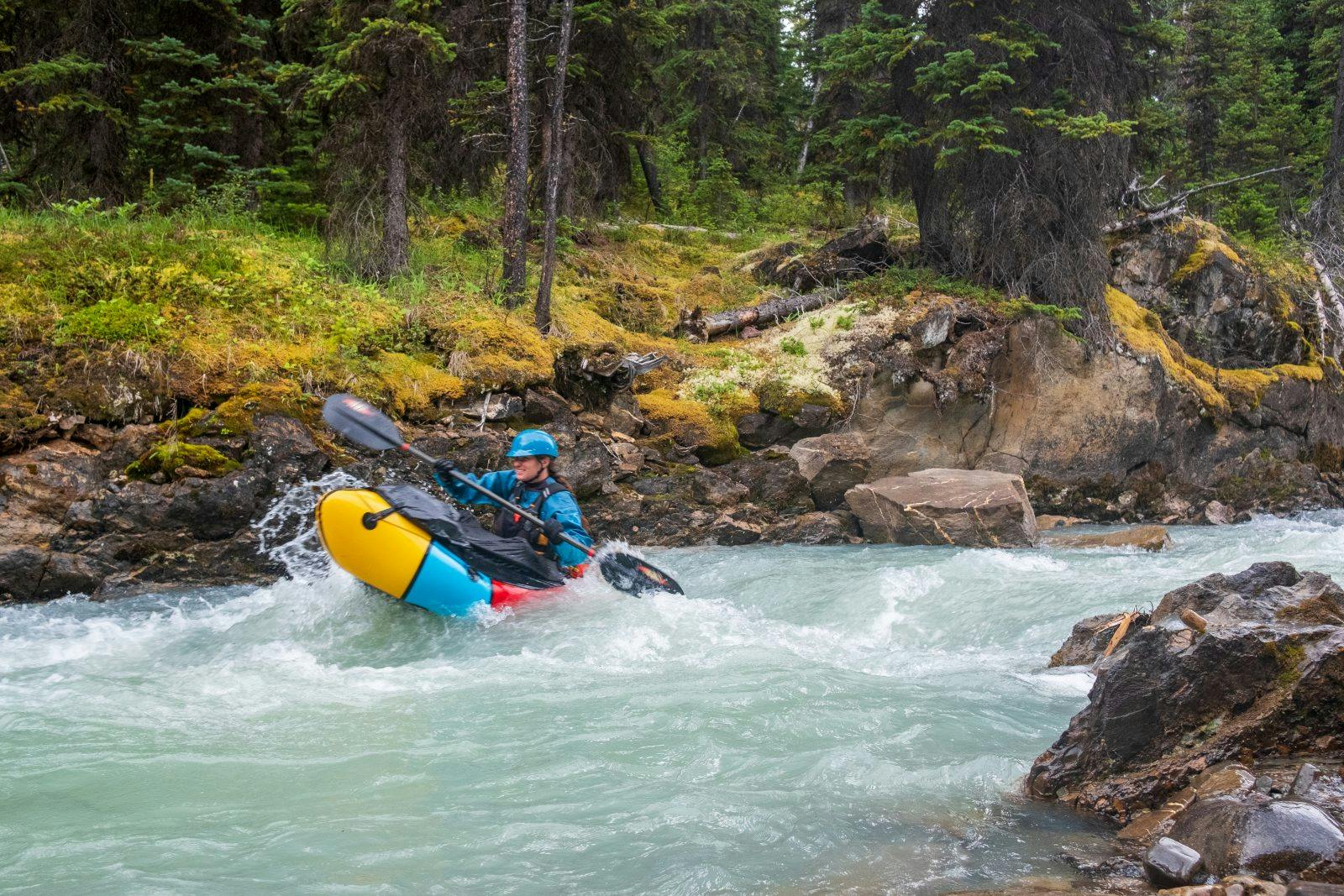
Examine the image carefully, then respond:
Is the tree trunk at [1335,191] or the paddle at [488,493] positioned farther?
the tree trunk at [1335,191]

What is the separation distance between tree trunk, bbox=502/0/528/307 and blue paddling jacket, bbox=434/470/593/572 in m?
4.71

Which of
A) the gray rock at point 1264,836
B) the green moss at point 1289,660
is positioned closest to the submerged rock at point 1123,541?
the green moss at point 1289,660

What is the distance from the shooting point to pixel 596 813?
3451 millimetres

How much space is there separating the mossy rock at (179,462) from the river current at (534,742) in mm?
1159

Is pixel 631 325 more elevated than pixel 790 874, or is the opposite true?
pixel 631 325

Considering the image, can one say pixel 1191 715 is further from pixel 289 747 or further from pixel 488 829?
pixel 289 747

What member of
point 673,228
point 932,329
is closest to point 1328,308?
point 932,329

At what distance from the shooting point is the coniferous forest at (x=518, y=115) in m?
11.1

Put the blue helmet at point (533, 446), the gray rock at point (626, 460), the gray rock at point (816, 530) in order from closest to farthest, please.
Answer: the blue helmet at point (533, 446) → the gray rock at point (626, 460) → the gray rock at point (816, 530)

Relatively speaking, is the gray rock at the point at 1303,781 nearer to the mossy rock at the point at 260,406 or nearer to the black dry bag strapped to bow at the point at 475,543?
the black dry bag strapped to bow at the point at 475,543

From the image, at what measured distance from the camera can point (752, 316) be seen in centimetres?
1379

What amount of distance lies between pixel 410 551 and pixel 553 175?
7.23m

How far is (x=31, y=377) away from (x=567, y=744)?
670cm

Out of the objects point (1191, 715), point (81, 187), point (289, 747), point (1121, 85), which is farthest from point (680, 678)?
point (1121, 85)
